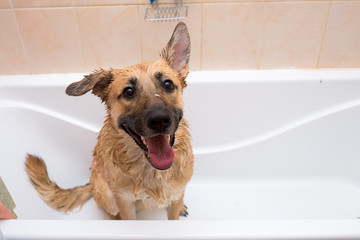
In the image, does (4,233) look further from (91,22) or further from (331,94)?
(331,94)

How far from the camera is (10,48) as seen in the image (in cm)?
156

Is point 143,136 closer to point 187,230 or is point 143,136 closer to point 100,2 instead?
point 187,230

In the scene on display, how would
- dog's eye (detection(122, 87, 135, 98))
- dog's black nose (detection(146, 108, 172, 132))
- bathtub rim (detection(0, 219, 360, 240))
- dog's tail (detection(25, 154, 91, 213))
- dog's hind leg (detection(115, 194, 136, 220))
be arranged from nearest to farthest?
bathtub rim (detection(0, 219, 360, 240)), dog's black nose (detection(146, 108, 172, 132)), dog's eye (detection(122, 87, 135, 98)), dog's hind leg (detection(115, 194, 136, 220)), dog's tail (detection(25, 154, 91, 213))

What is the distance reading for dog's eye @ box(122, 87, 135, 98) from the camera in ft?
3.13

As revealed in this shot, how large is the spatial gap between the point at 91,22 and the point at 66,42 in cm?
21

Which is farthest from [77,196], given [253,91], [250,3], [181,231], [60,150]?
[250,3]

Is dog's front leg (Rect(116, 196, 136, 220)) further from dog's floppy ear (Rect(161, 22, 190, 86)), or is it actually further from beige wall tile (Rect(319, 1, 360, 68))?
beige wall tile (Rect(319, 1, 360, 68))

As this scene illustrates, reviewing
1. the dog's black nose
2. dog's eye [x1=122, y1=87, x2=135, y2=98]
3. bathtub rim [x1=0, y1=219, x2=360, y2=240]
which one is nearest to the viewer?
bathtub rim [x1=0, y1=219, x2=360, y2=240]

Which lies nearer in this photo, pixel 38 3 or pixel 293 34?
pixel 38 3

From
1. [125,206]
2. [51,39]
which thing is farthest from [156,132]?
[51,39]

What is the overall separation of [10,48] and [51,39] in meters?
0.27

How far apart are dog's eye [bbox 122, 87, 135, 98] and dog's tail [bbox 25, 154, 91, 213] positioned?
0.63 meters

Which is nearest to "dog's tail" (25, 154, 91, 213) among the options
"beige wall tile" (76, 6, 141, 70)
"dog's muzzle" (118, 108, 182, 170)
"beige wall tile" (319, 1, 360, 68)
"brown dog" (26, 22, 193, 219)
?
"brown dog" (26, 22, 193, 219)

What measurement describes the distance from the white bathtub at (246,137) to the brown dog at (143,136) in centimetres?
32
